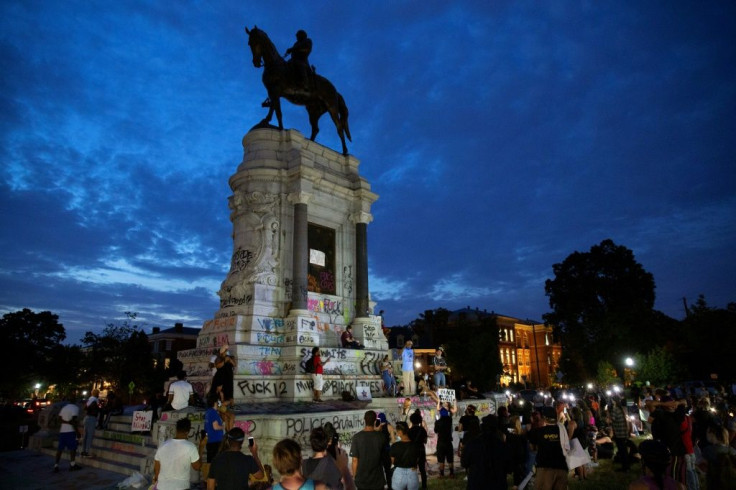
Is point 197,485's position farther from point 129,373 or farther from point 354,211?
point 129,373

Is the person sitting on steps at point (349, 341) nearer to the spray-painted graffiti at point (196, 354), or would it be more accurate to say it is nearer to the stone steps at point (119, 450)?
the spray-painted graffiti at point (196, 354)

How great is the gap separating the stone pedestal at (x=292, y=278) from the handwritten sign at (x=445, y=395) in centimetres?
232

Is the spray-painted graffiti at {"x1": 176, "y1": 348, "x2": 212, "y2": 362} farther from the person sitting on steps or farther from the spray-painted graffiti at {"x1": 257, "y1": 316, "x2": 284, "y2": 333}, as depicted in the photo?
the person sitting on steps

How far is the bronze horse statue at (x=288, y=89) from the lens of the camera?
19.3m

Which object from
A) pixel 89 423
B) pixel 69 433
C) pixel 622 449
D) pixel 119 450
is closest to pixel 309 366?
pixel 119 450

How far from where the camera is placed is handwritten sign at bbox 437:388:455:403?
55.9 ft

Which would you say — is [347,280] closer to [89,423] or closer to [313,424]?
[313,424]

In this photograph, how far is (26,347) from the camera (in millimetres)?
52156

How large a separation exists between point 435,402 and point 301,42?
51.0 ft

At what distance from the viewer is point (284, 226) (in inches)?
713

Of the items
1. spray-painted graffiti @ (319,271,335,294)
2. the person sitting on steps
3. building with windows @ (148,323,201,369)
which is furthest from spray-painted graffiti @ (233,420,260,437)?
building with windows @ (148,323,201,369)

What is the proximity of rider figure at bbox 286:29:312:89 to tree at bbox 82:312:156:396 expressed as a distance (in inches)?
1457

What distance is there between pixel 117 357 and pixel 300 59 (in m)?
38.8

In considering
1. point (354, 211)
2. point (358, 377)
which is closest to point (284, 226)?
point (354, 211)
